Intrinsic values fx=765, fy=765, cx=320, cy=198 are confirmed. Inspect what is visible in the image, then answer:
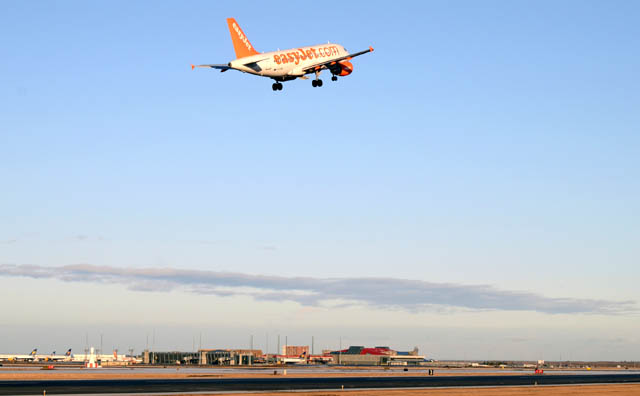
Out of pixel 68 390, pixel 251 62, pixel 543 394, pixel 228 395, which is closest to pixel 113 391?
pixel 68 390

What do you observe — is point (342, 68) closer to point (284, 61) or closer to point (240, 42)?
point (284, 61)

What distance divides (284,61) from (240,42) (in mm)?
5454

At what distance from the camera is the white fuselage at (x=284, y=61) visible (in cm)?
7488

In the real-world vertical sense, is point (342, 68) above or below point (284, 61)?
above

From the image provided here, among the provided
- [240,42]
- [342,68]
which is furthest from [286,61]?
[342,68]

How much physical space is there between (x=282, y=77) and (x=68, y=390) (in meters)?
39.7

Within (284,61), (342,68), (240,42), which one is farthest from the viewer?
(342,68)

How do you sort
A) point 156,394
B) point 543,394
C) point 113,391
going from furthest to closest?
point 543,394 → point 113,391 → point 156,394

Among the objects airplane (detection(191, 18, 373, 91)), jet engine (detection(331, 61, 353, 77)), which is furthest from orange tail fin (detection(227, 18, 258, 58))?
jet engine (detection(331, 61, 353, 77))

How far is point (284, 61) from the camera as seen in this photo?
7744cm

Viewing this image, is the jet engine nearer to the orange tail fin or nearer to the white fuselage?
the white fuselage

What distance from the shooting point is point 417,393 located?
81.7 meters

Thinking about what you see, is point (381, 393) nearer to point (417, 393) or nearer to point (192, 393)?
point (417, 393)

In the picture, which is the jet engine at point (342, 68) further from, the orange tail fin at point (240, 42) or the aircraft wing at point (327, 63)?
the orange tail fin at point (240, 42)
